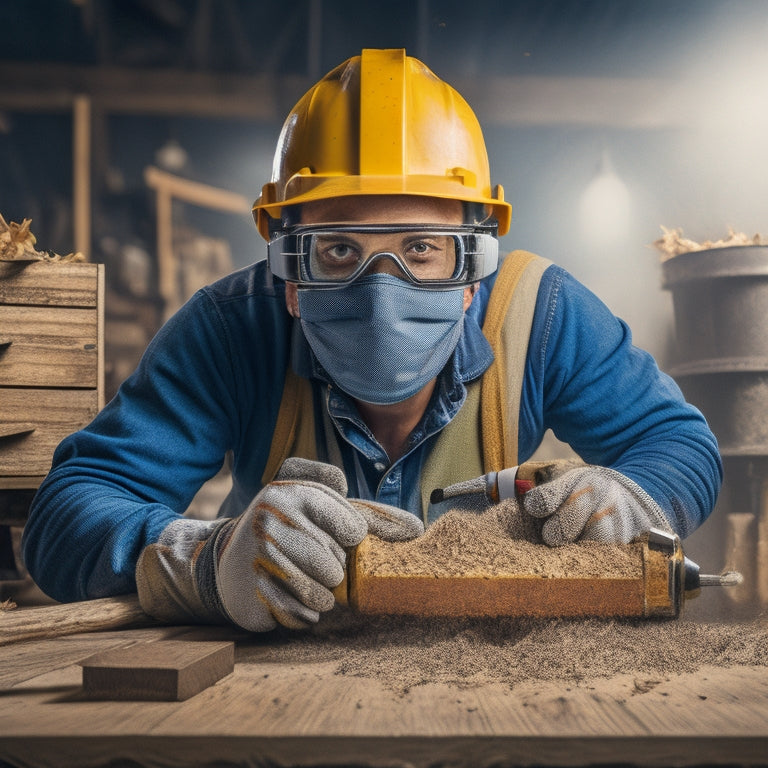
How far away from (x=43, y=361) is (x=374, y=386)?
1505 millimetres

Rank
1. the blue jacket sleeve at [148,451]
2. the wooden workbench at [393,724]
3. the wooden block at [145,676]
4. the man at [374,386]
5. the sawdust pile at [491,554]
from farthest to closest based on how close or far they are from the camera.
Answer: the blue jacket sleeve at [148,451] < the man at [374,386] < the sawdust pile at [491,554] < the wooden block at [145,676] < the wooden workbench at [393,724]

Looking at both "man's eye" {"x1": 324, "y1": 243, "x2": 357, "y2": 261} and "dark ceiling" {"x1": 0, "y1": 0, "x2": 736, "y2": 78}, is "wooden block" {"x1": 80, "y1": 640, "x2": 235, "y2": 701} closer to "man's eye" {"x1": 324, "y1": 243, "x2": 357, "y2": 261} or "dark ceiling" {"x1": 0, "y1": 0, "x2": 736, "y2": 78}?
"man's eye" {"x1": 324, "y1": 243, "x2": 357, "y2": 261}

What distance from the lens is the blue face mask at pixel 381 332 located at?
187 centimetres

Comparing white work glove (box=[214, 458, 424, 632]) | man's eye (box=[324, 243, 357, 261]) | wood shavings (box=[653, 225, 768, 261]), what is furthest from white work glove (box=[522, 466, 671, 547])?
wood shavings (box=[653, 225, 768, 261])

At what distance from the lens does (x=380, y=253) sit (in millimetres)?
1859

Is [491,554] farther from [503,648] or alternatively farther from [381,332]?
[381,332]

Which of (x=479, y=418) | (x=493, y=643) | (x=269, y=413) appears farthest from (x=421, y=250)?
(x=493, y=643)

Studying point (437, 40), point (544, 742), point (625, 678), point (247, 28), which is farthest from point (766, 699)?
point (247, 28)

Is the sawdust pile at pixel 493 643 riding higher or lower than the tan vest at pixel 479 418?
lower

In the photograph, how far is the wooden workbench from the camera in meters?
0.87

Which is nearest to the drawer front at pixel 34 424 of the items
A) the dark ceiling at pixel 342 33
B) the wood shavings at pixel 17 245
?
the wood shavings at pixel 17 245

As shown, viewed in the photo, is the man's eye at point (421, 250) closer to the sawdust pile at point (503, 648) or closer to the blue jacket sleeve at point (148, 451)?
the blue jacket sleeve at point (148, 451)

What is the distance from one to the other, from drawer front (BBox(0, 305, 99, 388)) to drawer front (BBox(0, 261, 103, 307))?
3cm

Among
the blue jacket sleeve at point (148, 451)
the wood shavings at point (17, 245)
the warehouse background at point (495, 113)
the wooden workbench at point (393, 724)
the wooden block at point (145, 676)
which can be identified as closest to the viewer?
the wooden workbench at point (393, 724)
